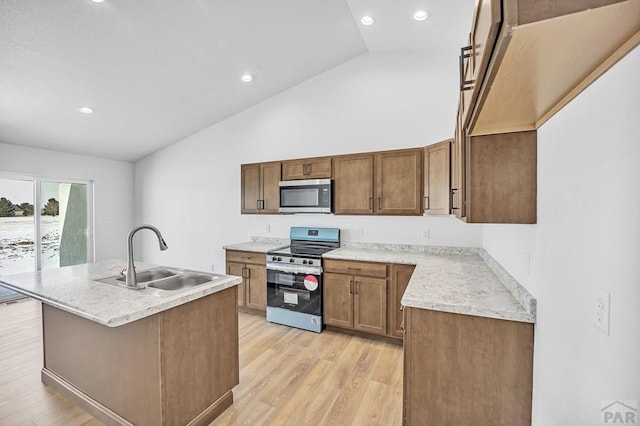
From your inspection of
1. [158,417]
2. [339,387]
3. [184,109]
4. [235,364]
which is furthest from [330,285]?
[184,109]

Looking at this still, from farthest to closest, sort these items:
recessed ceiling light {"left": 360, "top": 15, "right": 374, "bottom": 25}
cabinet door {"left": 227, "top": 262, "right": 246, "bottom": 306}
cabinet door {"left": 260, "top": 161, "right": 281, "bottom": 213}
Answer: cabinet door {"left": 260, "top": 161, "right": 281, "bottom": 213}, cabinet door {"left": 227, "top": 262, "right": 246, "bottom": 306}, recessed ceiling light {"left": 360, "top": 15, "right": 374, "bottom": 25}

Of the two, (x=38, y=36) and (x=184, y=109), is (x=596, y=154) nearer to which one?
(x=38, y=36)

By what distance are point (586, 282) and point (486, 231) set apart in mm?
1940

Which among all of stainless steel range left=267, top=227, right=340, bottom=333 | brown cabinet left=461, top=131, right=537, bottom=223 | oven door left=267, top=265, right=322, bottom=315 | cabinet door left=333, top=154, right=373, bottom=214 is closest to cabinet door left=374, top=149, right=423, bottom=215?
cabinet door left=333, top=154, right=373, bottom=214

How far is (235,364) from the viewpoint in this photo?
208 cm

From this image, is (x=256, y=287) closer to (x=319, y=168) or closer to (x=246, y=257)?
(x=246, y=257)

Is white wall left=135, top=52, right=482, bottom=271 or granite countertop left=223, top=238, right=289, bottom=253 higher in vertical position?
white wall left=135, top=52, right=482, bottom=271

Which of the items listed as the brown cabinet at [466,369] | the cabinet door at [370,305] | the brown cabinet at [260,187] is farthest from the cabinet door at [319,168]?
the brown cabinet at [466,369]

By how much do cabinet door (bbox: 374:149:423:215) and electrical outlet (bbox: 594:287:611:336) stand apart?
231 cm

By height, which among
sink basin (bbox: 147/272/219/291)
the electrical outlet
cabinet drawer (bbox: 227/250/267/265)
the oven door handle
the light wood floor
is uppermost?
the electrical outlet

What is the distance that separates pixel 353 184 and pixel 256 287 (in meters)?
1.86

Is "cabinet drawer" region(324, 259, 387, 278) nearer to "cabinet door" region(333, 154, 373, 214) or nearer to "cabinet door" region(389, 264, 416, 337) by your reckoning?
"cabinet door" region(389, 264, 416, 337)

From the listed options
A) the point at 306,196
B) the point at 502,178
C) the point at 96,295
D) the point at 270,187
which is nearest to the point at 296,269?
the point at 306,196

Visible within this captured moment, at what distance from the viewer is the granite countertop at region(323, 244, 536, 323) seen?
1.47 m
